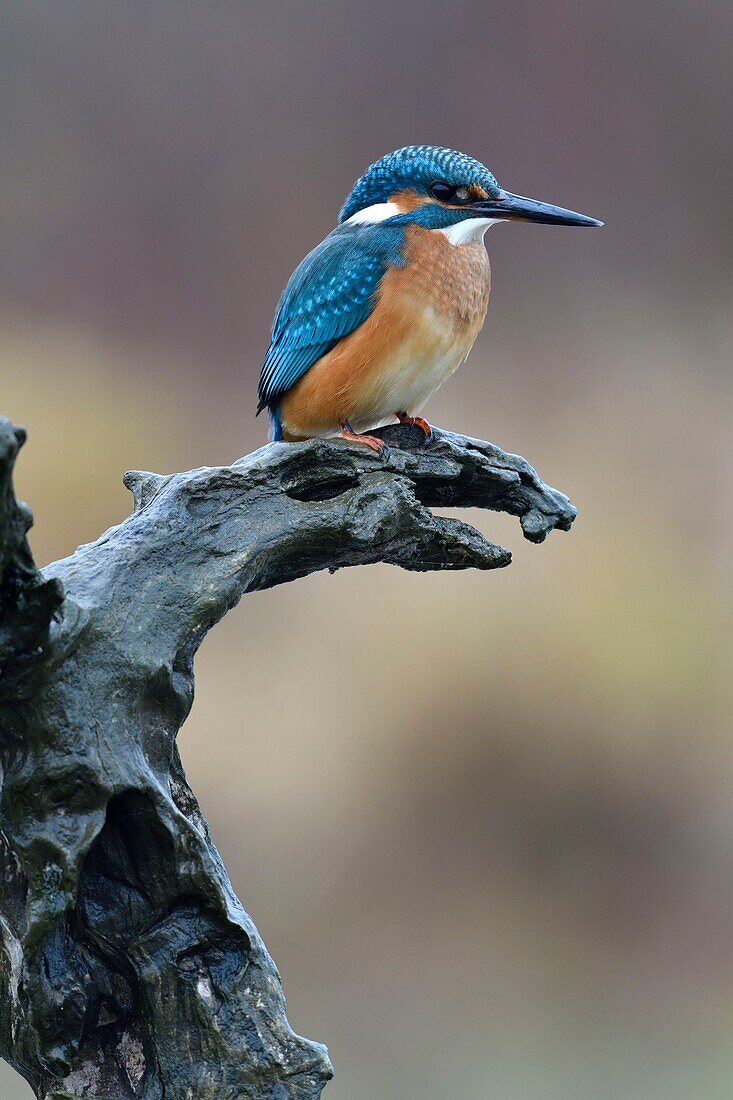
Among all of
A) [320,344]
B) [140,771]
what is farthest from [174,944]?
[320,344]

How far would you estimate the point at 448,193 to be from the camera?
5.69ft

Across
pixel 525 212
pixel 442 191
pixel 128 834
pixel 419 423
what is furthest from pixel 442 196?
pixel 128 834

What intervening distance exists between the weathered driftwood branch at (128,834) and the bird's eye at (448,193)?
571 mm

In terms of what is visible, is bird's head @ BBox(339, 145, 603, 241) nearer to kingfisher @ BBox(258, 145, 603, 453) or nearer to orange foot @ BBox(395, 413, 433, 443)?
kingfisher @ BBox(258, 145, 603, 453)

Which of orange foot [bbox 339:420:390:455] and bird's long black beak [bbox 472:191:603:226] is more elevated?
bird's long black beak [bbox 472:191:603:226]

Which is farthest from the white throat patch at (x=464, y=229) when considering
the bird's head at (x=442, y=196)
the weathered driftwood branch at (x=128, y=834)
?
the weathered driftwood branch at (x=128, y=834)

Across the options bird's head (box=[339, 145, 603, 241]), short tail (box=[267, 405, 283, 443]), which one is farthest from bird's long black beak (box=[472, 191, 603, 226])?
short tail (box=[267, 405, 283, 443])

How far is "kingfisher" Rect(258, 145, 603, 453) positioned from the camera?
1690mm

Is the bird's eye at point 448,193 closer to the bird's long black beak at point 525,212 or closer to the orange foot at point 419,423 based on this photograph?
the bird's long black beak at point 525,212

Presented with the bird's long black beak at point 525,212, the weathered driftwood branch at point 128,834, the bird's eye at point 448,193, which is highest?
the bird's eye at point 448,193

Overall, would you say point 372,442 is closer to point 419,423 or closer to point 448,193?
point 419,423

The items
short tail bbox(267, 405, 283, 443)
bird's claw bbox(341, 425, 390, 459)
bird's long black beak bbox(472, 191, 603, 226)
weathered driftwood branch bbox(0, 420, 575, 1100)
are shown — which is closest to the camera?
weathered driftwood branch bbox(0, 420, 575, 1100)

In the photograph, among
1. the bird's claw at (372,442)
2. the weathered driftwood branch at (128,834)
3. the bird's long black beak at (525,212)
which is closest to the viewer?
the weathered driftwood branch at (128,834)

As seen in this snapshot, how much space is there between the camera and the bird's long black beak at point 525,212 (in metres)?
1.67
